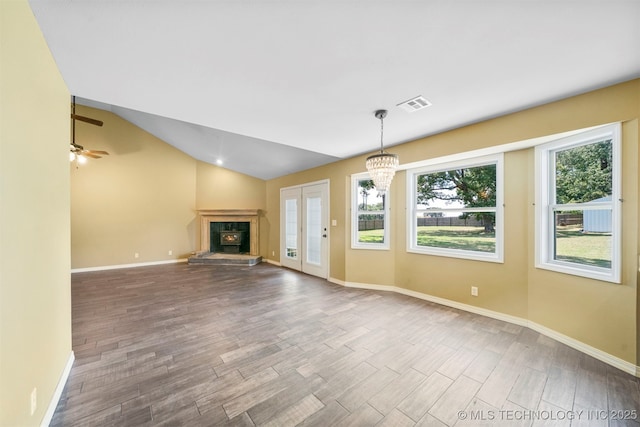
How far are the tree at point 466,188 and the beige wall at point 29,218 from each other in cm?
422

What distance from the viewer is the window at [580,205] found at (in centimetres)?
219

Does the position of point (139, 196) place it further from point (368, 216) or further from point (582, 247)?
point (582, 247)

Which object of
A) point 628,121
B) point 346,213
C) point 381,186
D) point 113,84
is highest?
point 113,84

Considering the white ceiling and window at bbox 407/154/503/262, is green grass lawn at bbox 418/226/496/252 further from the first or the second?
the white ceiling

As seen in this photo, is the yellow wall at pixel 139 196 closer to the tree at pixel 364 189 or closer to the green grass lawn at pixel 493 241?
the tree at pixel 364 189

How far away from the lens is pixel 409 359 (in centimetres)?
223

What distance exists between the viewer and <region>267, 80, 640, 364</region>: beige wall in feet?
6.75

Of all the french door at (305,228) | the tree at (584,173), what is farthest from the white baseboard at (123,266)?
the tree at (584,173)

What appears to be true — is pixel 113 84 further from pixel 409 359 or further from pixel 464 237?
pixel 464 237

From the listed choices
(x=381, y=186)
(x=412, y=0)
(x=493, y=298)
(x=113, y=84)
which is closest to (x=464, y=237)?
(x=493, y=298)

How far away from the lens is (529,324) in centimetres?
281

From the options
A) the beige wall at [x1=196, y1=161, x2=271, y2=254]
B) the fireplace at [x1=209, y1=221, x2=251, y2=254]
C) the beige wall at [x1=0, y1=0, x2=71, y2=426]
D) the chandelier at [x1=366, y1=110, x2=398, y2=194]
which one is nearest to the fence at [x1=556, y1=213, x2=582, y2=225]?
the chandelier at [x1=366, y1=110, x2=398, y2=194]

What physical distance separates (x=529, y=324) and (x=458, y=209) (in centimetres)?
160

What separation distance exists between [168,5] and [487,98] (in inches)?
104
